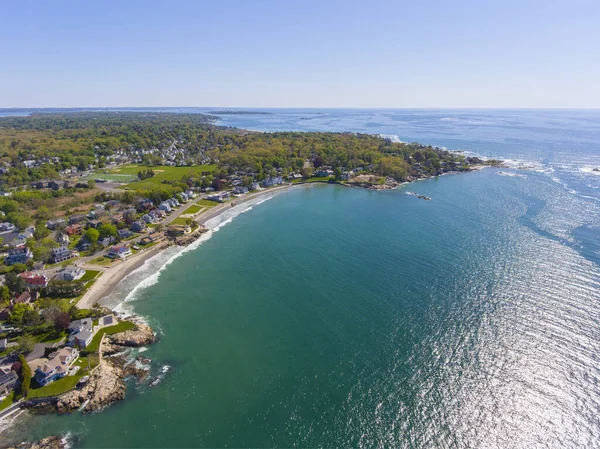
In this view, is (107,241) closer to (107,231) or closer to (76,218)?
(107,231)

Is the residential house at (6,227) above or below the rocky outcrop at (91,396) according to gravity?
above

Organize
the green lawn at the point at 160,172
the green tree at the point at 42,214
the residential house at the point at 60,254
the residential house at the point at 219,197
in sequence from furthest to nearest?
1. the green lawn at the point at 160,172
2. the residential house at the point at 219,197
3. the green tree at the point at 42,214
4. the residential house at the point at 60,254

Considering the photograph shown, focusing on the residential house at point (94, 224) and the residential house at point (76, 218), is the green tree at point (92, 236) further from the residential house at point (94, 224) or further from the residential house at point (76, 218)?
the residential house at point (76, 218)

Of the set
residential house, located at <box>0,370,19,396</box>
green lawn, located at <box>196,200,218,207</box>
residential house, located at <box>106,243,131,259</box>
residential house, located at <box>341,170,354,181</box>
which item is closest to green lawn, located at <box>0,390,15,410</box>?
residential house, located at <box>0,370,19,396</box>

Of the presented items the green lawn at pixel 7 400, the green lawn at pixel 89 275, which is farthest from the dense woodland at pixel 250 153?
the green lawn at pixel 7 400

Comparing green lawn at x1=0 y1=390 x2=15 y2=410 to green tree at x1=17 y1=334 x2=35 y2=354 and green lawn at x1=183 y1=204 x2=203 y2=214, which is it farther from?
green lawn at x1=183 y1=204 x2=203 y2=214

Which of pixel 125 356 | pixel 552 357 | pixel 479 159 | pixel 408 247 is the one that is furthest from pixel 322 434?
pixel 479 159

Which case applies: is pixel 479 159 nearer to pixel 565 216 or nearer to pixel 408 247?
pixel 565 216
